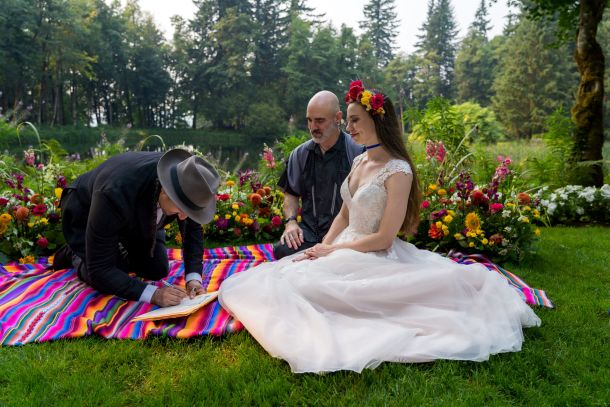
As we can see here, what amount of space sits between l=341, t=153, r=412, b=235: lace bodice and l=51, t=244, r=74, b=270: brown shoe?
2.43 meters

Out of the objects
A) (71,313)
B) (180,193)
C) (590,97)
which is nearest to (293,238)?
(180,193)

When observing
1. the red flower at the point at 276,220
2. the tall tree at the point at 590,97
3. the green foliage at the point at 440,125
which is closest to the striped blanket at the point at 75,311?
the red flower at the point at 276,220

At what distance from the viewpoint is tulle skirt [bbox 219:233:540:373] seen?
248cm

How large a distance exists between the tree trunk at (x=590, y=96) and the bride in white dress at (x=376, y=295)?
6026 millimetres

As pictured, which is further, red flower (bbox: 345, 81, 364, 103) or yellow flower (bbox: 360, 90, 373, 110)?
red flower (bbox: 345, 81, 364, 103)

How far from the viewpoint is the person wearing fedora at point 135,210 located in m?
2.81

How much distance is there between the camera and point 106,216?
2.88 meters

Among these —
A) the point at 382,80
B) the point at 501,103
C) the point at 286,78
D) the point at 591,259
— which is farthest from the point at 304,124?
the point at 591,259

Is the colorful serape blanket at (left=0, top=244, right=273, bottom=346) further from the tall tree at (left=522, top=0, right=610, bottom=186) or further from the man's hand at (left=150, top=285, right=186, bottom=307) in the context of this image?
the tall tree at (left=522, top=0, right=610, bottom=186)

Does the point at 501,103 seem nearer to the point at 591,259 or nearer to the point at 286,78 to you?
the point at 286,78

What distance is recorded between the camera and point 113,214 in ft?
9.52

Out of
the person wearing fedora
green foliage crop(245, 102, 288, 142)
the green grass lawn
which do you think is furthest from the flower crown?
green foliage crop(245, 102, 288, 142)

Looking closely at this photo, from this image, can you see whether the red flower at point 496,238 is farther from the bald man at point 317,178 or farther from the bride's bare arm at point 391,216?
the bride's bare arm at point 391,216

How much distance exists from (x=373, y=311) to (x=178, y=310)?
1.25 meters
